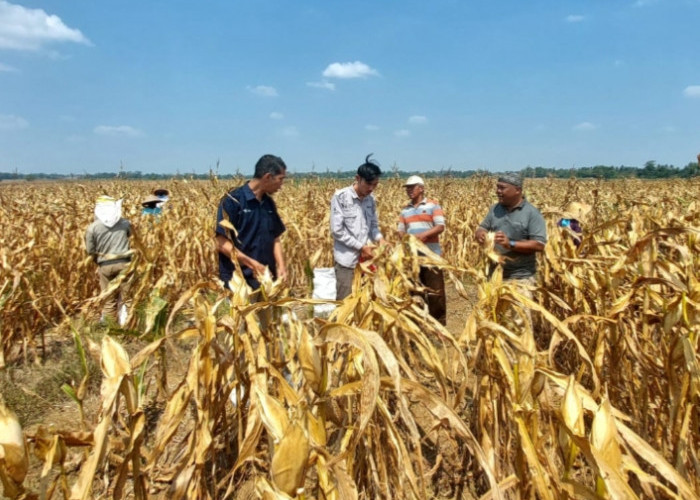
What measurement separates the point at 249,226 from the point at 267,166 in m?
0.45

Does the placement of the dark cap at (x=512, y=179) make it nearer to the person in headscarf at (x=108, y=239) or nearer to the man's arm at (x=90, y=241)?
the person in headscarf at (x=108, y=239)

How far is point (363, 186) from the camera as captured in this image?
3.97 m

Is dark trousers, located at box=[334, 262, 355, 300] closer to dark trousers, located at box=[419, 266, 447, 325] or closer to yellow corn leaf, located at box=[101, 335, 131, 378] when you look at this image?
dark trousers, located at box=[419, 266, 447, 325]

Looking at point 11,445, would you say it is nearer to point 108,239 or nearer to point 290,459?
point 290,459

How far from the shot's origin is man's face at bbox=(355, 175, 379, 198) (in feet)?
13.0

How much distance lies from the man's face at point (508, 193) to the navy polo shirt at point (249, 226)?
1.85 m

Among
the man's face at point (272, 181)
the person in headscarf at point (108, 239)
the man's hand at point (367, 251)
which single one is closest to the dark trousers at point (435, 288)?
the man's hand at point (367, 251)

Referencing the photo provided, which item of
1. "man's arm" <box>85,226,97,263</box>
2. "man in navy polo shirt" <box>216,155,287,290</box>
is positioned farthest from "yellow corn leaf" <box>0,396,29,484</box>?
"man's arm" <box>85,226,97,263</box>

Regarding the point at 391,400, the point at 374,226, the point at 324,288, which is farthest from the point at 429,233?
the point at 391,400

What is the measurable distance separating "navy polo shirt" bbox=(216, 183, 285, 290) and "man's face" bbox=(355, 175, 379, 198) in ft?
2.94

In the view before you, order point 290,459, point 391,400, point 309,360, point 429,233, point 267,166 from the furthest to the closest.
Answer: point 429,233, point 267,166, point 391,400, point 309,360, point 290,459

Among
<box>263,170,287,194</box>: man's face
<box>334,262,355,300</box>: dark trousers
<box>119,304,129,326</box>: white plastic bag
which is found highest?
<box>263,170,287,194</box>: man's face

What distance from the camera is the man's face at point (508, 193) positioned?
12.1 ft

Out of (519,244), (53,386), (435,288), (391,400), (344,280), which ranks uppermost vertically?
(519,244)
